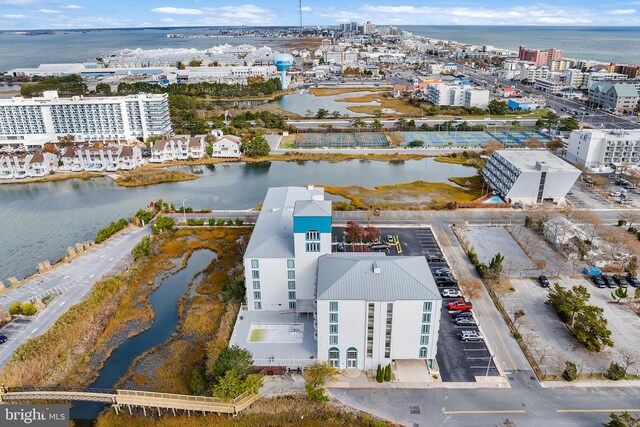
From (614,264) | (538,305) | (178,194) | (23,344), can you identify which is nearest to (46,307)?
(23,344)

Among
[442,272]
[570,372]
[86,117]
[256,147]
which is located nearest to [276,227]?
[442,272]

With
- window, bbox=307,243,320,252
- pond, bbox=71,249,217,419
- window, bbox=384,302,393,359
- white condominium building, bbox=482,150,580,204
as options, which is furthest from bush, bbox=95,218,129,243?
A: white condominium building, bbox=482,150,580,204

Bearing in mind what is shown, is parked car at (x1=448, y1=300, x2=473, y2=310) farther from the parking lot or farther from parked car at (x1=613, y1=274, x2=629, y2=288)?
parked car at (x1=613, y1=274, x2=629, y2=288)

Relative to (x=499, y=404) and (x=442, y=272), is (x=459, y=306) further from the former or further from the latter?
(x=499, y=404)

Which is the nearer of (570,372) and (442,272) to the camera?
(570,372)

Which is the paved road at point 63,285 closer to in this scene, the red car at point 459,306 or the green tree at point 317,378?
the green tree at point 317,378
